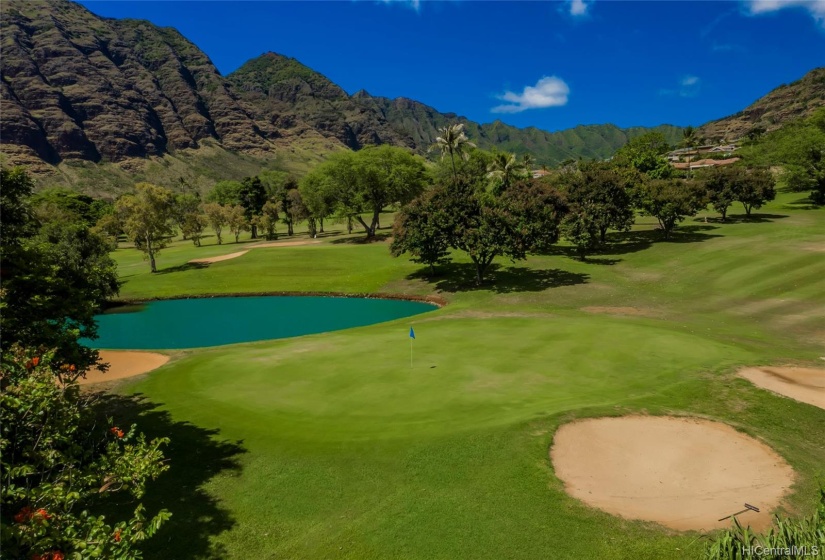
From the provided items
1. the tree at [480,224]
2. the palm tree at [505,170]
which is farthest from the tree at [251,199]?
the tree at [480,224]

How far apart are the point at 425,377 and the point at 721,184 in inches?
3029

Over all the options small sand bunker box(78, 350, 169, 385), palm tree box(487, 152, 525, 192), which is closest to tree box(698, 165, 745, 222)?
palm tree box(487, 152, 525, 192)

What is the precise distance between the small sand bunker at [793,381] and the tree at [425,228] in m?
32.5

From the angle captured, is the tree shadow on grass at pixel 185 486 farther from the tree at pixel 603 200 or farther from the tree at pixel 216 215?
the tree at pixel 216 215

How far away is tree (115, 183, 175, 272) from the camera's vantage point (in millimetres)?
67438

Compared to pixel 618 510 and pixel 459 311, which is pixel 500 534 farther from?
pixel 459 311

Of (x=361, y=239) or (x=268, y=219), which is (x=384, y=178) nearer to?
(x=361, y=239)

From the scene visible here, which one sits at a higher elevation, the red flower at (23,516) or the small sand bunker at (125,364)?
the red flower at (23,516)

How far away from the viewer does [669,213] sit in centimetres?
6469

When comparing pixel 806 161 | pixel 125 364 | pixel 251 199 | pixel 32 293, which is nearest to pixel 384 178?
pixel 251 199

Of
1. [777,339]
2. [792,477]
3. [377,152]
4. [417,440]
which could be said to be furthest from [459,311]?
[377,152]

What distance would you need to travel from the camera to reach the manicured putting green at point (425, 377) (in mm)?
17422

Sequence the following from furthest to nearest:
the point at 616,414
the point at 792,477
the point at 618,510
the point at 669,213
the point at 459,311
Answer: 1. the point at 669,213
2. the point at 459,311
3. the point at 616,414
4. the point at 792,477
5. the point at 618,510

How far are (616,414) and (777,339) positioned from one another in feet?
66.6
